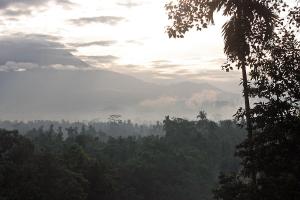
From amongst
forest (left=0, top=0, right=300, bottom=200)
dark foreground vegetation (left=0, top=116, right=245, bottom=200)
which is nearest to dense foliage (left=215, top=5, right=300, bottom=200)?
forest (left=0, top=0, right=300, bottom=200)

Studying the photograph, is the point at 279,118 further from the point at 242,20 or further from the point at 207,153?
the point at 207,153

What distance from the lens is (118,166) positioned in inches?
2968

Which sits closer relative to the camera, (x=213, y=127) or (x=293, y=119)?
(x=293, y=119)

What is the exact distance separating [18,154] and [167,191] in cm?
3531

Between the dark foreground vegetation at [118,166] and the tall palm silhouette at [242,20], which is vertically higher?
the tall palm silhouette at [242,20]

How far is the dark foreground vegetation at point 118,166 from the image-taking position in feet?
158

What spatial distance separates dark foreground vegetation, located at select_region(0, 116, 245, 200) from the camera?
158 ft

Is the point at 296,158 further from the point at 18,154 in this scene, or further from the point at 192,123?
the point at 192,123

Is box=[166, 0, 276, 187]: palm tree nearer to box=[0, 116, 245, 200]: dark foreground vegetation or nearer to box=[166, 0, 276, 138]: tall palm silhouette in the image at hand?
box=[166, 0, 276, 138]: tall palm silhouette

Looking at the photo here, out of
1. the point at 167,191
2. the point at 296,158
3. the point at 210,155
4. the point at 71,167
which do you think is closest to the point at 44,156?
the point at 71,167

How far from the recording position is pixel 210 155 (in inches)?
4235

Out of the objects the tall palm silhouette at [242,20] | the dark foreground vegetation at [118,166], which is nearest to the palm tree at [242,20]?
the tall palm silhouette at [242,20]

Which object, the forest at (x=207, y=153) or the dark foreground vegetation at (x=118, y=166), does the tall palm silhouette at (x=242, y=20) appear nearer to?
the forest at (x=207, y=153)

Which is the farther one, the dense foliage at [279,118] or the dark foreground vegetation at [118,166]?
the dark foreground vegetation at [118,166]
